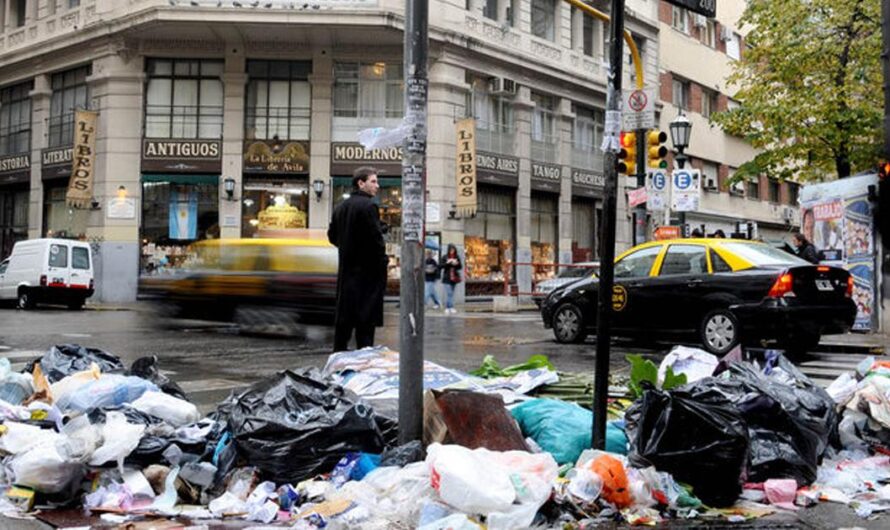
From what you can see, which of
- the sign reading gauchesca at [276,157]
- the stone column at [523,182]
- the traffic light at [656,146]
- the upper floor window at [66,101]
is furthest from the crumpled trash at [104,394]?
the upper floor window at [66,101]

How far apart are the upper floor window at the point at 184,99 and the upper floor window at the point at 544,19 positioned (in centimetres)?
1167

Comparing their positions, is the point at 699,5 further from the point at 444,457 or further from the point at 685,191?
the point at 685,191

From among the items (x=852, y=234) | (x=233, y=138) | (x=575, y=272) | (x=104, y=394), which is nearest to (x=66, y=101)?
(x=233, y=138)

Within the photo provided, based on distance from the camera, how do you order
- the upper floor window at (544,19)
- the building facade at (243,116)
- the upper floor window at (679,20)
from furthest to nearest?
the upper floor window at (679,20) < the upper floor window at (544,19) < the building facade at (243,116)

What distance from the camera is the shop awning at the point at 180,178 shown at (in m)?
25.7

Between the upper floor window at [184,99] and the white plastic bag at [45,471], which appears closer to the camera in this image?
the white plastic bag at [45,471]

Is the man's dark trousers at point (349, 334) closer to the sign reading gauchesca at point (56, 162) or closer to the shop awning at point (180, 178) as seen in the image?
the shop awning at point (180, 178)

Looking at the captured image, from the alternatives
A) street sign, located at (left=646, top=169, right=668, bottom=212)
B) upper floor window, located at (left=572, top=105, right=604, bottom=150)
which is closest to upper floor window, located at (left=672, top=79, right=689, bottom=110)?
upper floor window, located at (left=572, top=105, right=604, bottom=150)

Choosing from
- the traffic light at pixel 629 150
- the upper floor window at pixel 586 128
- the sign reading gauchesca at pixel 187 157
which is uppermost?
the upper floor window at pixel 586 128

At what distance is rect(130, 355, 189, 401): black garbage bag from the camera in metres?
5.94

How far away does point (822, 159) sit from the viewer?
24109 mm

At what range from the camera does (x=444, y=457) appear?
406cm

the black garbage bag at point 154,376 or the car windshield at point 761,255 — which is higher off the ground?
the car windshield at point 761,255

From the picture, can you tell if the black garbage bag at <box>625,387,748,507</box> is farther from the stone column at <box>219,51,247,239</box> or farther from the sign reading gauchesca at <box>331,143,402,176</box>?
the stone column at <box>219,51,247,239</box>
